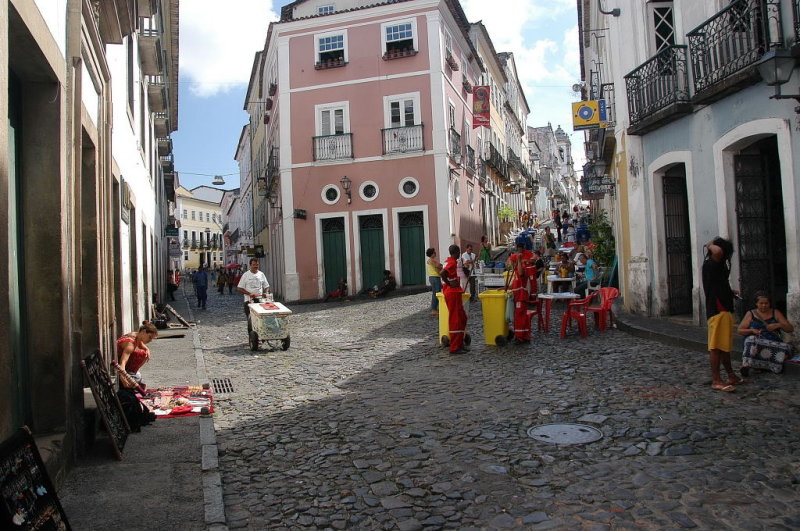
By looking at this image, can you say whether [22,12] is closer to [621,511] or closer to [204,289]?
[621,511]

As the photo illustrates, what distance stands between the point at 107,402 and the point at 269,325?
6.02 m

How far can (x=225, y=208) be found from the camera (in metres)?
78.8

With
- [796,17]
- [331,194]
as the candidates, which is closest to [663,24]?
[796,17]

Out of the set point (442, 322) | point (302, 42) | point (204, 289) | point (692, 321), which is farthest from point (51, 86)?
point (302, 42)

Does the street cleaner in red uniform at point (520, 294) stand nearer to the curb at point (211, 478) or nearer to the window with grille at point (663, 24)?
the window with grille at point (663, 24)

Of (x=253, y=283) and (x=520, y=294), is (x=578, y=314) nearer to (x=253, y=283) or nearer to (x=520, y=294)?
(x=520, y=294)

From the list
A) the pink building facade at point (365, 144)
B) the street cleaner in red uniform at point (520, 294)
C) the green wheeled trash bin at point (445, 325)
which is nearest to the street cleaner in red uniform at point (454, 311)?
the green wheeled trash bin at point (445, 325)

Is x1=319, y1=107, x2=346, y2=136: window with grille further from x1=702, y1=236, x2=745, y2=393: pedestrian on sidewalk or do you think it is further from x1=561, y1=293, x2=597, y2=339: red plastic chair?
x1=702, y1=236, x2=745, y2=393: pedestrian on sidewalk

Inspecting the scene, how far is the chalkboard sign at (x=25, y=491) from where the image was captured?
2799 mm

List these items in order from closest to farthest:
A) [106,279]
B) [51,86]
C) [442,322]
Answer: [51,86] < [106,279] < [442,322]

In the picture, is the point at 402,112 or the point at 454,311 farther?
the point at 402,112

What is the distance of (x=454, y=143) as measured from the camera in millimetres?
25859

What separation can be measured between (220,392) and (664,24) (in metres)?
10.3

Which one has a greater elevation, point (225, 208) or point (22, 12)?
point (225, 208)
